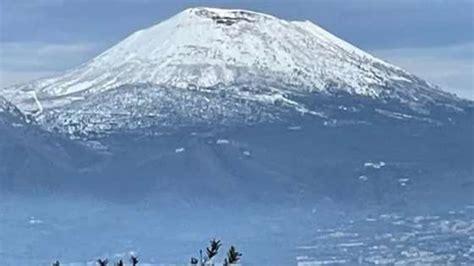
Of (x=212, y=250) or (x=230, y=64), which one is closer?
(x=212, y=250)

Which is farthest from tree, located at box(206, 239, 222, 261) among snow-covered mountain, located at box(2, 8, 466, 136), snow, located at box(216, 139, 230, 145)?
snow-covered mountain, located at box(2, 8, 466, 136)

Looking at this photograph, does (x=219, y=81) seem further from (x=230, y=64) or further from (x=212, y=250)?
(x=212, y=250)

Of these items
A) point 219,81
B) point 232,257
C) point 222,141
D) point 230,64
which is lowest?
point 232,257

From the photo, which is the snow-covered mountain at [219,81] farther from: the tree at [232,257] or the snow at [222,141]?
the tree at [232,257]

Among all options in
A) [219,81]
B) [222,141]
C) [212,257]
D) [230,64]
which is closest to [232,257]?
[212,257]

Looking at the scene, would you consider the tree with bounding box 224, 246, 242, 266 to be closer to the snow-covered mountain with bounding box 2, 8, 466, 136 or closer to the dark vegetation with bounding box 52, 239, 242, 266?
the dark vegetation with bounding box 52, 239, 242, 266

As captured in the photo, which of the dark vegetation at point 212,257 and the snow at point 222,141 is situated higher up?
the snow at point 222,141

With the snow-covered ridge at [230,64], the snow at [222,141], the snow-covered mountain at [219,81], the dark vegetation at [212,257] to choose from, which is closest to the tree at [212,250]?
the dark vegetation at [212,257]

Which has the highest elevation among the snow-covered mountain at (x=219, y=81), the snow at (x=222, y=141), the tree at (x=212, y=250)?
the snow-covered mountain at (x=219, y=81)

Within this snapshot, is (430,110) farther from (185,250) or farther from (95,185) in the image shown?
(185,250)

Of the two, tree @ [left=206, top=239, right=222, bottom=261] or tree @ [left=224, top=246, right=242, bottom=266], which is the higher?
tree @ [left=206, top=239, right=222, bottom=261]
